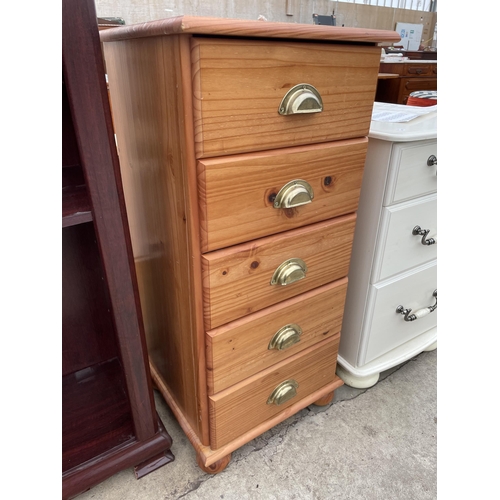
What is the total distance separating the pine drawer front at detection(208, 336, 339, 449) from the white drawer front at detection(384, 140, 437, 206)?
34cm

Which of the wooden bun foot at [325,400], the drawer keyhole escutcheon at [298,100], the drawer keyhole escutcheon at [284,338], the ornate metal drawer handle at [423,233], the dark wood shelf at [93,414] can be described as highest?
the drawer keyhole escutcheon at [298,100]

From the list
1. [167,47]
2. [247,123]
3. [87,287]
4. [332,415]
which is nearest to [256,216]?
[247,123]

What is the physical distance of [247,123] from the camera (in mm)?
498

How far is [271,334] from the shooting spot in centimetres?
69

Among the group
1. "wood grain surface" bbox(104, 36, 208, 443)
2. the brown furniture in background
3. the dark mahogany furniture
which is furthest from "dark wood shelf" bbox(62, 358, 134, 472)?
the brown furniture in background

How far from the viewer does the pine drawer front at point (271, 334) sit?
2.08 ft

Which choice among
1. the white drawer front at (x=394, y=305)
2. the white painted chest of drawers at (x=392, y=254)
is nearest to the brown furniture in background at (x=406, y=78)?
the white painted chest of drawers at (x=392, y=254)

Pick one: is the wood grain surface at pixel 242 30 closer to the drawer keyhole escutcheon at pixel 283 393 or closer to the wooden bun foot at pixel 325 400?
the drawer keyhole escutcheon at pixel 283 393

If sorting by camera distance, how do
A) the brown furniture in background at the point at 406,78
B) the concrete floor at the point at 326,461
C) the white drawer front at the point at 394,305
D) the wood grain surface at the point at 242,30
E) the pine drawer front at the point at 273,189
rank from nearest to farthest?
the wood grain surface at the point at 242,30
the pine drawer front at the point at 273,189
the concrete floor at the point at 326,461
the white drawer front at the point at 394,305
the brown furniture in background at the point at 406,78

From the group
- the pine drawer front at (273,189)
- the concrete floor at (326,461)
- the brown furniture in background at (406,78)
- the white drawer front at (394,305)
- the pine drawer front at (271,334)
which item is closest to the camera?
the pine drawer front at (273,189)

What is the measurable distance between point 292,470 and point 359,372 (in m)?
0.29

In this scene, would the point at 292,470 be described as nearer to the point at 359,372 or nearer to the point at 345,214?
the point at 359,372

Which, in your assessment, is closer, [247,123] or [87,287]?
[247,123]

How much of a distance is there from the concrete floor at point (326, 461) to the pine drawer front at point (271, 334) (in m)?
0.23
